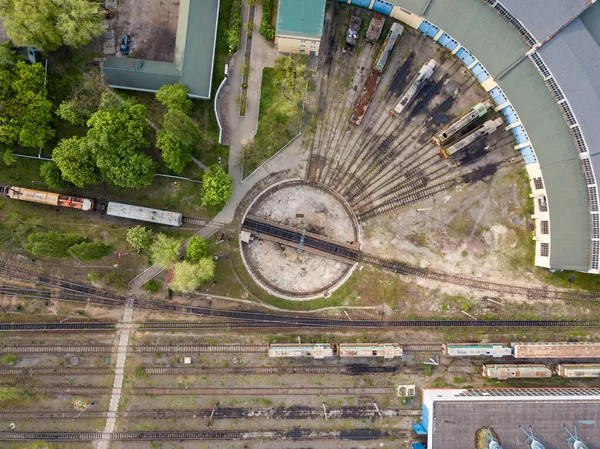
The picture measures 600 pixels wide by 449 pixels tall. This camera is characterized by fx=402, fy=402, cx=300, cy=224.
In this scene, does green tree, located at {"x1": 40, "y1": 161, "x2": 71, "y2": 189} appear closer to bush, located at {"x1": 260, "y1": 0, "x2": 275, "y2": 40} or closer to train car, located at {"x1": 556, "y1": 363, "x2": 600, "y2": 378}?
bush, located at {"x1": 260, "y1": 0, "x2": 275, "y2": 40}

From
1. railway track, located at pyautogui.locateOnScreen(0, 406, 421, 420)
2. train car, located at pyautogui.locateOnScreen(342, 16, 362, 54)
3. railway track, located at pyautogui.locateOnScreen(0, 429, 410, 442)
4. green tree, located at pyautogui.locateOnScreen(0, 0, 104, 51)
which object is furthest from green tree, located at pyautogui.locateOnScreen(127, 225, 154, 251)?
train car, located at pyautogui.locateOnScreen(342, 16, 362, 54)

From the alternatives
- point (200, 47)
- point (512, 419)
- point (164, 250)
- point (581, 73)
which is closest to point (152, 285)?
point (164, 250)

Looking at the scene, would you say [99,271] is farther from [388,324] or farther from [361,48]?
[361,48]

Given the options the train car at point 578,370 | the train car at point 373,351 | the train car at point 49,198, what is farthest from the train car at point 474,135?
the train car at point 49,198

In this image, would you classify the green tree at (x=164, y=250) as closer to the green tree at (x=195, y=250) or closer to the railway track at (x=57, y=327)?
the green tree at (x=195, y=250)

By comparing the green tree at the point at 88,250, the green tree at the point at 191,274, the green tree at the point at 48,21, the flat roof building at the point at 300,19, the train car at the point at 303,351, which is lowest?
the train car at the point at 303,351
